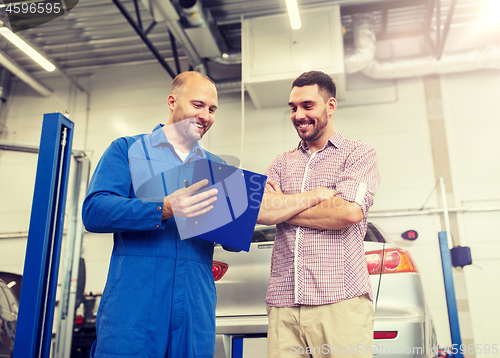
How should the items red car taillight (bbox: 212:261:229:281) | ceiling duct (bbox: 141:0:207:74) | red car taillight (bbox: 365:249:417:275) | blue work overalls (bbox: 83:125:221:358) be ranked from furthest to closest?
ceiling duct (bbox: 141:0:207:74) < red car taillight (bbox: 212:261:229:281) < red car taillight (bbox: 365:249:417:275) < blue work overalls (bbox: 83:125:221:358)

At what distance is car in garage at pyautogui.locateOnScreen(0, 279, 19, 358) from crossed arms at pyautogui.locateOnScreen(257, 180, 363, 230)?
2348 mm

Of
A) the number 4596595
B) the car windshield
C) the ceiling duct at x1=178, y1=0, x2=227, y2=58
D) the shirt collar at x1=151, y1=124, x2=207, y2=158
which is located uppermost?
the number 4596595

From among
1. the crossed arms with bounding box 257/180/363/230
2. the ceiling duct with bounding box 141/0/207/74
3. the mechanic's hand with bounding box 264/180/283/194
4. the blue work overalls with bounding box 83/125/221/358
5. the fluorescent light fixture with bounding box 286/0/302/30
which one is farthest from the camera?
the ceiling duct with bounding box 141/0/207/74

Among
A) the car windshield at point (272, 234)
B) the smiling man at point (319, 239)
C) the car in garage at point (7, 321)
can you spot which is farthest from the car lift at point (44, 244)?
the car in garage at point (7, 321)

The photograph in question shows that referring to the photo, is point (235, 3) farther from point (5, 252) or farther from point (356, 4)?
point (5, 252)

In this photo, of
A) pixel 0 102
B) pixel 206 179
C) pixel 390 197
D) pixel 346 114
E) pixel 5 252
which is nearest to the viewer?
pixel 206 179

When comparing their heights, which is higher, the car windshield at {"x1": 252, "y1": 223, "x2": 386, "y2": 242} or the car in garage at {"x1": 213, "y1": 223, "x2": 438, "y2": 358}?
the car windshield at {"x1": 252, "y1": 223, "x2": 386, "y2": 242}

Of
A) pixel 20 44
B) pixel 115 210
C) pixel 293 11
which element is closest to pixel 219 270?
pixel 115 210

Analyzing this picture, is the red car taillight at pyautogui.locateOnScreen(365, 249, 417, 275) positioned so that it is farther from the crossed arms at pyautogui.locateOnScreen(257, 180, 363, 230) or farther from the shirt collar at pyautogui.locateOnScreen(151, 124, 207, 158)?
the shirt collar at pyautogui.locateOnScreen(151, 124, 207, 158)

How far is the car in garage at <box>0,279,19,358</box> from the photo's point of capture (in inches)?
107

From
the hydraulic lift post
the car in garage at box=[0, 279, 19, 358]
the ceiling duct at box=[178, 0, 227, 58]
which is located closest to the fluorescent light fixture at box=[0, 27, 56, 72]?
the ceiling duct at box=[178, 0, 227, 58]

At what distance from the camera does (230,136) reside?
5.51 metres

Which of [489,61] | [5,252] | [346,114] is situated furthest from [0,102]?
[489,61]

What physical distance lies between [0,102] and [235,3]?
4160mm
